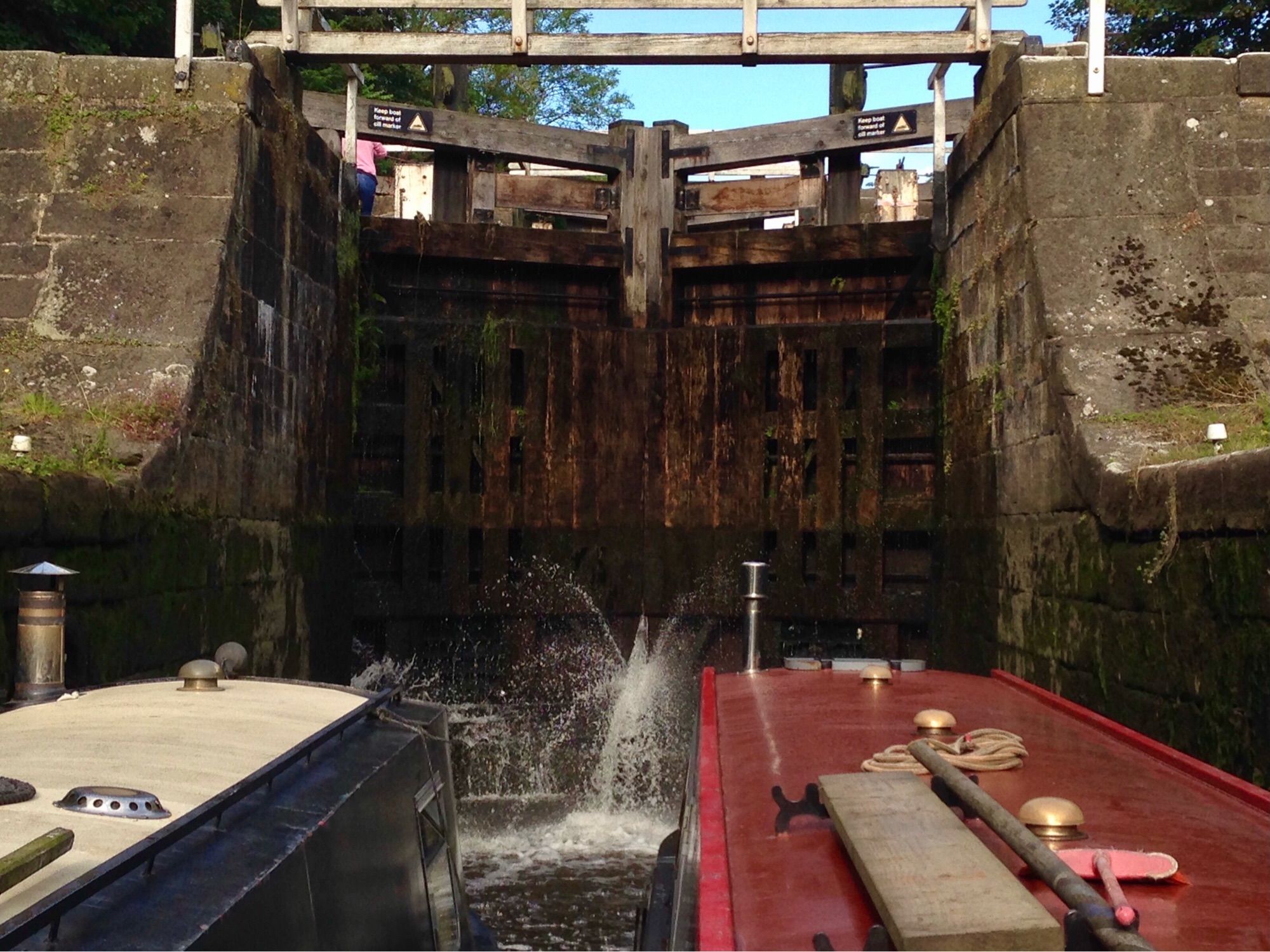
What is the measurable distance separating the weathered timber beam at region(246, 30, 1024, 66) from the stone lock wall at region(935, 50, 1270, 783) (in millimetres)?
450

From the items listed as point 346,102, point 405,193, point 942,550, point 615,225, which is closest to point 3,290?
point 346,102

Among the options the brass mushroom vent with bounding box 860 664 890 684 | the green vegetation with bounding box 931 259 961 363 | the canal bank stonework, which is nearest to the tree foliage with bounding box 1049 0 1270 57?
the green vegetation with bounding box 931 259 961 363

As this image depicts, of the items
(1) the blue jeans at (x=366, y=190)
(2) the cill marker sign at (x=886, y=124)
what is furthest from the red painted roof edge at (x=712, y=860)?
(1) the blue jeans at (x=366, y=190)

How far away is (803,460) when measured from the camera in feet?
30.6

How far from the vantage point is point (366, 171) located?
10.3 metres

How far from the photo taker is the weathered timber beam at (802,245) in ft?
30.0

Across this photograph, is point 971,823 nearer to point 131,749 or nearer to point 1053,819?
point 1053,819

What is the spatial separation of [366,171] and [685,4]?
3.48 meters

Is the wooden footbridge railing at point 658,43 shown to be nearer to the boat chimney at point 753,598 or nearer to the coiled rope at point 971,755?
the boat chimney at point 753,598

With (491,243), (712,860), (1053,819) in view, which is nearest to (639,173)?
(491,243)

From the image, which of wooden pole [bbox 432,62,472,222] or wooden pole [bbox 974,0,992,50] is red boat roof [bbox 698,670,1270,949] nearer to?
wooden pole [bbox 974,0,992,50]

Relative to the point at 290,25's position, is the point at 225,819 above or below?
below

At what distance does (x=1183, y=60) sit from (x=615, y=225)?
3.99m

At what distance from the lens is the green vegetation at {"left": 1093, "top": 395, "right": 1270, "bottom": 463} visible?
5.43 meters
